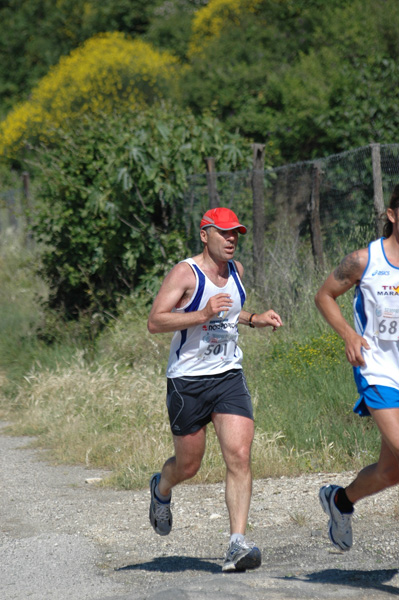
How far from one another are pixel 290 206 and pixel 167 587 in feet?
→ 21.0

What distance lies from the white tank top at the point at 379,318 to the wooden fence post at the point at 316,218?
15.9 feet

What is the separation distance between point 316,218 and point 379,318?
4.99 metres

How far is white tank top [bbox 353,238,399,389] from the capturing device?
13.7 ft

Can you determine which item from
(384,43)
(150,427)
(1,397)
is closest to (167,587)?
(150,427)

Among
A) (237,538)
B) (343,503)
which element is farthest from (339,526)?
(237,538)

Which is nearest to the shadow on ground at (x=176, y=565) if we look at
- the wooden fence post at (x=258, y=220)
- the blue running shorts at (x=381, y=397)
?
the blue running shorts at (x=381, y=397)

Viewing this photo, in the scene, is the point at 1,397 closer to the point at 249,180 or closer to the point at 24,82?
the point at 249,180

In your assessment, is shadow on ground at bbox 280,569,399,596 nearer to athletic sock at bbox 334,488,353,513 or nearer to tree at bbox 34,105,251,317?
athletic sock at bbox 334,488,353,513

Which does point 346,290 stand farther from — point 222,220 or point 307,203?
point 307,203

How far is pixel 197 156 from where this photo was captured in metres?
11.0

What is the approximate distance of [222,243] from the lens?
4879 millimetres

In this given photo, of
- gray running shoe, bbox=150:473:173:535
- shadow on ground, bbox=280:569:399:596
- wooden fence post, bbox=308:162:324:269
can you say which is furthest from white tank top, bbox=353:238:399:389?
wooden fence post, bbox=308:162:324:269

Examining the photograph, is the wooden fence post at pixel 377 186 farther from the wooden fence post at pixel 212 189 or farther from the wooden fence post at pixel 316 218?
the wooden fence post at pixel 212 189

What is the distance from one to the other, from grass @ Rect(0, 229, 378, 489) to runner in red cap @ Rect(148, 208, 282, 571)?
184 centimetres
